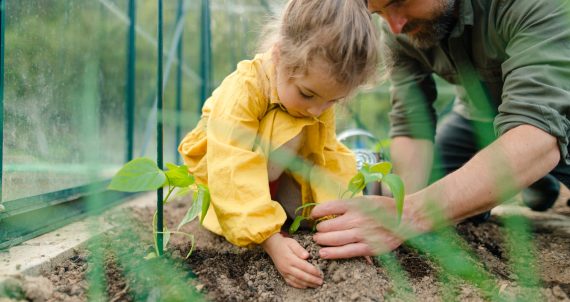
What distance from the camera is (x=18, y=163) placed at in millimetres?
1289

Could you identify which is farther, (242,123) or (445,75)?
(445,75)

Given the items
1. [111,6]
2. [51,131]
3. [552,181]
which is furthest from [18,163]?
[552,181]

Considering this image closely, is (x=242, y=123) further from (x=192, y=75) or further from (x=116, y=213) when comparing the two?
(x=192, y=75)

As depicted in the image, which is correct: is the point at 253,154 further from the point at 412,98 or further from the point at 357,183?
the point at 412,98

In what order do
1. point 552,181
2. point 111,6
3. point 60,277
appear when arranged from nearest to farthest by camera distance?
point 60,277
point 552,181
point 111,6

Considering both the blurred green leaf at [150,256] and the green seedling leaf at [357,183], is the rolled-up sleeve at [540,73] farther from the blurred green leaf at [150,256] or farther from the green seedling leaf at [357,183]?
the blurred green leaf at [150,256]

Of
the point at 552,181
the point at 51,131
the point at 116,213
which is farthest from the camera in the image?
the point at 552,181

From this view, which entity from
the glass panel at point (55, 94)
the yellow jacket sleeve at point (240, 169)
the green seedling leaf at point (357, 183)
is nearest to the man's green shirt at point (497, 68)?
the green seedling leaf at point (357, 183)

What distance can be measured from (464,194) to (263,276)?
0.51 meters

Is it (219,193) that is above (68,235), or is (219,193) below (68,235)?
above

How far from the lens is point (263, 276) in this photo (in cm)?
113

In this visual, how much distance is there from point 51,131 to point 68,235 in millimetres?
319

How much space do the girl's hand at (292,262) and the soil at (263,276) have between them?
0.02 m

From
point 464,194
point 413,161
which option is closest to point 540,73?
point 464,194
